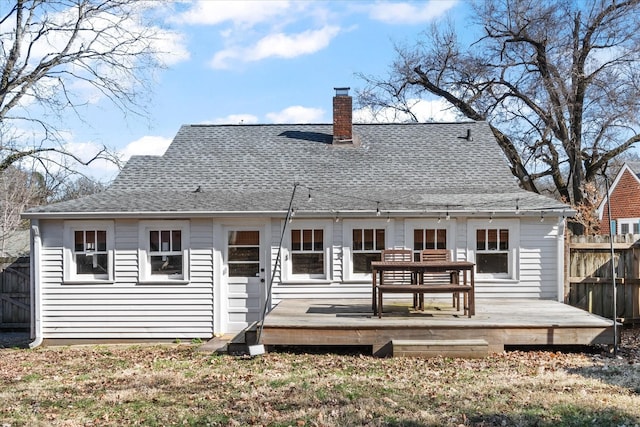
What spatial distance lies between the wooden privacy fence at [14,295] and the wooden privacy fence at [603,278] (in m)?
12.2

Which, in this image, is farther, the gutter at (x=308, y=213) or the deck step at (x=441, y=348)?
the gutter at (x=308, y=213)

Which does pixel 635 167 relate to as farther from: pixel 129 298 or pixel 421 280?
pixel 129 298

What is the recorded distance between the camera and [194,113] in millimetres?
17875

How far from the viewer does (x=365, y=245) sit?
12.0m

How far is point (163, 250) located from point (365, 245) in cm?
408

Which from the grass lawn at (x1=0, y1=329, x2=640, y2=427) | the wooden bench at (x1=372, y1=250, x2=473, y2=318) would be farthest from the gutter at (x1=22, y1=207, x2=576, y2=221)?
the grass lawn at (x1=0, y1=329, x2=640, y2=427)

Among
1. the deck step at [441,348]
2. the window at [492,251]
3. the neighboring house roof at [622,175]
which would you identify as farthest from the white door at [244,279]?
Result: the neighboring house roof at [622,175]

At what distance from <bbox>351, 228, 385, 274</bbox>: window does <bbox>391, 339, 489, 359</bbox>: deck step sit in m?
3.15

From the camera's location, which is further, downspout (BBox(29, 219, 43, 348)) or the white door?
the white door

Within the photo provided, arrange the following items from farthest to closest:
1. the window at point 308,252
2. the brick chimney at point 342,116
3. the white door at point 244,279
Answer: the brick chimney at point 342,116 → the white door at point 244,279 → the window at point 308,252

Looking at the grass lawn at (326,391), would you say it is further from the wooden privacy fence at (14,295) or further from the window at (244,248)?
the wooden privacy fence at (14,295)

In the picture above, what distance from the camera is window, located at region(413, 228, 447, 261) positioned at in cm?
1198

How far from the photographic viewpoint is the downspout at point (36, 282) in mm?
11938

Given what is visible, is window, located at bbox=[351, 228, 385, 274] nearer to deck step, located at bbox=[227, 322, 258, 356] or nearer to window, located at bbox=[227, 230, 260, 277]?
window, located at bbox=[227, 230, 260, 277]
